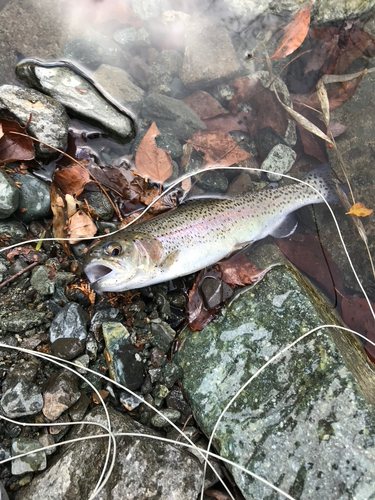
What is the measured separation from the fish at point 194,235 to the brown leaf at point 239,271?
0.13 meters

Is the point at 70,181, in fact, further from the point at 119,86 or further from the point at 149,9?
the point at 149,9

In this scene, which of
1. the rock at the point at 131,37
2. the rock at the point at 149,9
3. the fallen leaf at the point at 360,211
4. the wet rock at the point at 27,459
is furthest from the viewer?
the rock at the point at 149,9

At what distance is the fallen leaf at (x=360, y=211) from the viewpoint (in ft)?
15.3

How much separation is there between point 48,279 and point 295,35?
5340 mm

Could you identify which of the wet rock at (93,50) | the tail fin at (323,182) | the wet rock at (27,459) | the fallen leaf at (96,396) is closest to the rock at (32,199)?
the fallen leaf at (96,396)

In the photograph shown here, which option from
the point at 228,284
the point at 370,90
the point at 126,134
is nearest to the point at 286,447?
→ the point at 228,284

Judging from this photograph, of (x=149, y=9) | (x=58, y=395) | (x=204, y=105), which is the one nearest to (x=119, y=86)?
(x=204, y=105)

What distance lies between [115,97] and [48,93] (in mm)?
901

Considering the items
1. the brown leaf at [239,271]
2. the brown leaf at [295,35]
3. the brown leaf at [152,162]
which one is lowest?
the brown leaf at [239,271]

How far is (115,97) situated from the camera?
4.78 metres

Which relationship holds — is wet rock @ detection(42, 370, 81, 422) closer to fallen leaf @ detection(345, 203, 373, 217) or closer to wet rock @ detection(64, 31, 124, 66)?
fallen leaf @ detection(345, 203, 373, 217)

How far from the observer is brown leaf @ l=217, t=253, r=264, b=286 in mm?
4117

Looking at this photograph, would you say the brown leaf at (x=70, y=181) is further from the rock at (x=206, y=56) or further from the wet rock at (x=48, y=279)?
the rock at (x=206, y=56)

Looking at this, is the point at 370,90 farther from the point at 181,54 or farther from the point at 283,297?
the point at 283,297
